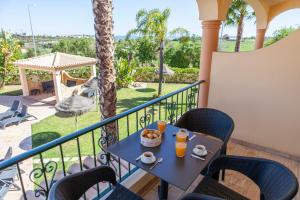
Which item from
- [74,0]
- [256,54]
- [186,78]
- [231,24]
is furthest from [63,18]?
[256,54]

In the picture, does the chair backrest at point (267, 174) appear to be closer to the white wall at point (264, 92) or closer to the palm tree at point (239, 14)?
the white wall at point (264, 92)

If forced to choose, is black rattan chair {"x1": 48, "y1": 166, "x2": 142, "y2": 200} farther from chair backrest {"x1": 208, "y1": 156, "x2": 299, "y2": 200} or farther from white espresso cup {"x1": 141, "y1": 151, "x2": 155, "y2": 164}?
chair backrest {"x1": 208, "y1": 156, "x2": 299, "y2": 200}

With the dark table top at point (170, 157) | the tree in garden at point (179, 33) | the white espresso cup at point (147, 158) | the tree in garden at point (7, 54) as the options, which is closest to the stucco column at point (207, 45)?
the dark table top at point (170, 157)

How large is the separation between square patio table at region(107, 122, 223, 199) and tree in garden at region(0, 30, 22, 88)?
46.9 feet

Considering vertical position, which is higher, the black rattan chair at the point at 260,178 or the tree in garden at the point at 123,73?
the black rattan chair at the point at 260,178

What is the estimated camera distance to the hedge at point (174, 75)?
16.0 m

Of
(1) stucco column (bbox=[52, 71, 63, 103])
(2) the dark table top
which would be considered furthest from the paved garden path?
(2) the dark table top

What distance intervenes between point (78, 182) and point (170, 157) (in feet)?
2.52

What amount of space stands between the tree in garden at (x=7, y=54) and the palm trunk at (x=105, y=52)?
1158 cm

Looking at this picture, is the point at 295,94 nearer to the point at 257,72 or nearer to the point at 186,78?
the point at 257,72

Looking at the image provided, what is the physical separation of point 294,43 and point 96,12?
352 centimetres

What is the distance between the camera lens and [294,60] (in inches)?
111

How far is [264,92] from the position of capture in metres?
3.17

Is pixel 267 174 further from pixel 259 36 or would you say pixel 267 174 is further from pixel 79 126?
pixel 79 126
